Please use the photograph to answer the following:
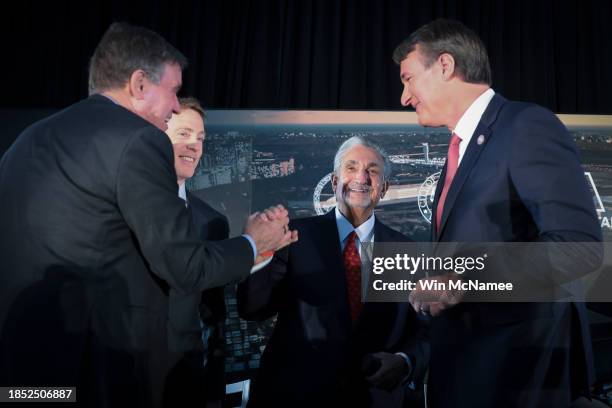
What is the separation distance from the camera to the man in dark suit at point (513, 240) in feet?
3.73

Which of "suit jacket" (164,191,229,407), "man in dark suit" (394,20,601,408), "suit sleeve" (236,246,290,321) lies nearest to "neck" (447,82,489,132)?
"man in dark suit" (394,20,601,408)

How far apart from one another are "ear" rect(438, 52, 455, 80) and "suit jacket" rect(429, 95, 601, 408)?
321mm

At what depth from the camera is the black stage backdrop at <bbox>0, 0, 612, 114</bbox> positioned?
3.30m

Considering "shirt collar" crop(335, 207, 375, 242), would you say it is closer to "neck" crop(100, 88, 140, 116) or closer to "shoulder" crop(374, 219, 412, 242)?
"shoulder" crop(374, 219, 412, 242)

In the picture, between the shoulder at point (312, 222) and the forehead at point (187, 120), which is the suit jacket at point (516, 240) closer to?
the shoulder at point (312, 222)

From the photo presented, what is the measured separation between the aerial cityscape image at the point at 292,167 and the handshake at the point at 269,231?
1.16m

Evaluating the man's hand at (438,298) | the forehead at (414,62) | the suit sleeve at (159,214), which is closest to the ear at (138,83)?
the suit sleeve at (159,214)

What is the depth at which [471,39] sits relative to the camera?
1614mm

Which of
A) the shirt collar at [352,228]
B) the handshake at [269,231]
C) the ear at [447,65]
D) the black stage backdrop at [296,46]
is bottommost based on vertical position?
the handshake at [269,231]

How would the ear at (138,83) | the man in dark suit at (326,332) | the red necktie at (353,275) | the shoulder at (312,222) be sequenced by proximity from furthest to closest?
the shoulder at (312,222)
the red necktie at (353,275)
the man in dark suit at (326,332)
the ear at (138,83)

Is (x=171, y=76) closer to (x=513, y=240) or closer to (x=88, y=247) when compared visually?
(x=88, y=247)

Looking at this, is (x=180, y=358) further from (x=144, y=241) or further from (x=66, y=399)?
(x=144, y=241)

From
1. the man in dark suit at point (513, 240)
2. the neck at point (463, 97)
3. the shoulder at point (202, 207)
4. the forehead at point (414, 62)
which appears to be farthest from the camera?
the shoulder at point (202, 207)

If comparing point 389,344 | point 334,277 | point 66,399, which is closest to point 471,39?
point 334,277
